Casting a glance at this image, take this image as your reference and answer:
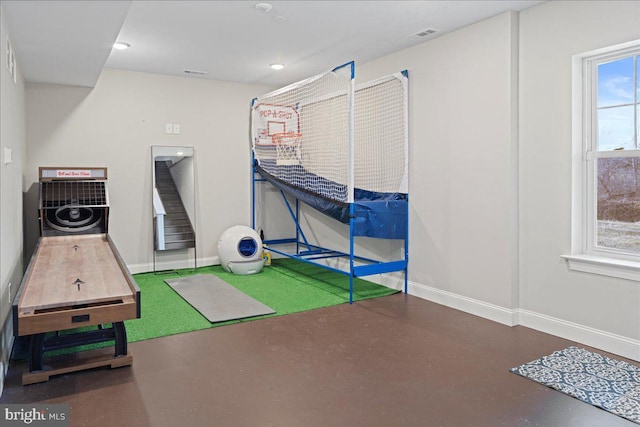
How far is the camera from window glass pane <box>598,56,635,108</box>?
333 centimetres

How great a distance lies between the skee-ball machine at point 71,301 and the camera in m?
2.67

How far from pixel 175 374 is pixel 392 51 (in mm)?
3856

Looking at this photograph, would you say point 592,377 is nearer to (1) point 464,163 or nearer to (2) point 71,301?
(1) point 464,163

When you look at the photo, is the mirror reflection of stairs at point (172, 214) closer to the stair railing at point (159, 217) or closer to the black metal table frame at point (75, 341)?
the stair railing at point (159, 217)

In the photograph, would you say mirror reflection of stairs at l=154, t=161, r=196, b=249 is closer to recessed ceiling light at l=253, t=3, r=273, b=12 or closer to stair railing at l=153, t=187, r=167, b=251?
stair railing at l=153, t=187, r=167, b=251

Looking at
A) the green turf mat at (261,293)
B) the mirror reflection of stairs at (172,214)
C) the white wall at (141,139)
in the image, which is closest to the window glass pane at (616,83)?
the green turf mat at (261,293)

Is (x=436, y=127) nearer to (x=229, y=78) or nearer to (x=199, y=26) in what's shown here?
(x=199, y=26)

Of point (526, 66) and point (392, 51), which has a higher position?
point (392, 51)

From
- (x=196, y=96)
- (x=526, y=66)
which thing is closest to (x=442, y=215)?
(x=526, y=66)

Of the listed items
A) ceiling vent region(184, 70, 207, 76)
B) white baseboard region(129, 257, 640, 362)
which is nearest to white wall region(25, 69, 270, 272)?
ceiling vent region(184, 70, 207, 76)

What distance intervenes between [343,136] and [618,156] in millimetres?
2501

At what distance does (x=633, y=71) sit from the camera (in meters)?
3.31

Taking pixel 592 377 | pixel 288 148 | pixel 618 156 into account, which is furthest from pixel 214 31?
pixel 592 377
